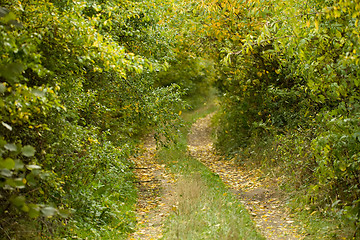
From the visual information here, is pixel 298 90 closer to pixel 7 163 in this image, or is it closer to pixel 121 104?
pixel 121 104

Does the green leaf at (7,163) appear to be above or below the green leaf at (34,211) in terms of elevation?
above

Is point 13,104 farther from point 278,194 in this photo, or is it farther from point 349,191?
point 278,194

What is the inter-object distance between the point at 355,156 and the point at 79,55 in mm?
4245

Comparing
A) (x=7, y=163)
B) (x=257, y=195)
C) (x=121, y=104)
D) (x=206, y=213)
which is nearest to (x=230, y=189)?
(x=257, y=195)

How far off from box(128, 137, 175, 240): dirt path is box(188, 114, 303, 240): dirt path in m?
1.85

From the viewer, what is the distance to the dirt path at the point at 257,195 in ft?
24.0

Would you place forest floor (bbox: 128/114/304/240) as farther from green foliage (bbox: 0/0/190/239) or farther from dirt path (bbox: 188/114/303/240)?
green foliage (bbox: 0/0/190/239)

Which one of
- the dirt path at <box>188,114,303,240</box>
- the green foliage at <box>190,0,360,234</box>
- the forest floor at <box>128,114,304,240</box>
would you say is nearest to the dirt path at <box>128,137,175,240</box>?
the forest floor at <box>128,114,304,240</box>

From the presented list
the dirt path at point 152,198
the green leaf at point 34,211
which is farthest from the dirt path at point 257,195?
the green leaf at point 34,211

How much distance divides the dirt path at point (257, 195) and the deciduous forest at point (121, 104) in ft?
1.44

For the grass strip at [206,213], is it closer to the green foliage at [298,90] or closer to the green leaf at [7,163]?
the green foliage at [298,90]

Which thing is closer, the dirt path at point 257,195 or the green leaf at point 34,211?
the green leaf at point 34,211

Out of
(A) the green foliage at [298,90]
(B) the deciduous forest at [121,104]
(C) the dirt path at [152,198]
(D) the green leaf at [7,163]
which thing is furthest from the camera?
(C) the dirt path at [152,198]

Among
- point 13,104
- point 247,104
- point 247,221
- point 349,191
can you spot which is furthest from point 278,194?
point 13,104
